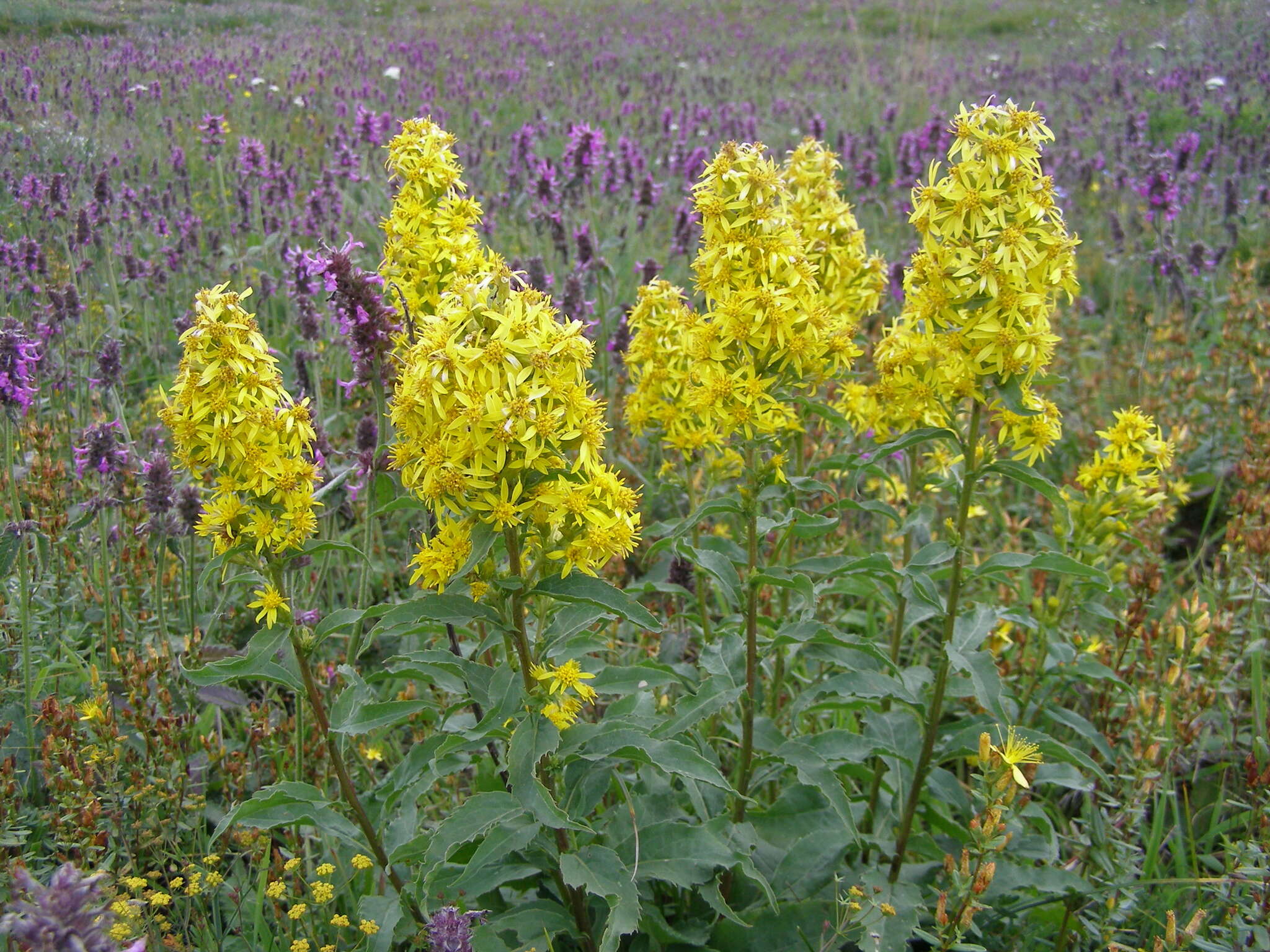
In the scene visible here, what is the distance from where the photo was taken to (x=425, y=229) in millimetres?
2660

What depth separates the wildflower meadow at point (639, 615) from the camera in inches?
79.7

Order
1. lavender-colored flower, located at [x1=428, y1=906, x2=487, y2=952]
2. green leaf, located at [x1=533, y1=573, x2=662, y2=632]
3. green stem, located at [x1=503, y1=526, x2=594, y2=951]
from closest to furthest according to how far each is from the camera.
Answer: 1. lavender-colored flower, located at [x1=428, y1=906, x2=487, y2=952]
2. green leaf, located at [x1=533, y1=573, x2=662, y2=632]
3. green stem, located at [x1=503, y1=526, x2=594, y2=951]

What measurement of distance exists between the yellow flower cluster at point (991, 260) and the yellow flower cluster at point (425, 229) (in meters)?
1.25

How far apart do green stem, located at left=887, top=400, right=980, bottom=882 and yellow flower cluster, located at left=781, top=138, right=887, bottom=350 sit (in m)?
0.51

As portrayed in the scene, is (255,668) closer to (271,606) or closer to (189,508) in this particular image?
(271,606)

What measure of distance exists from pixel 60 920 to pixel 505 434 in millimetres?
1001

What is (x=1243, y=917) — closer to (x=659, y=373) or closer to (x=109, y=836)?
(x=659, y=373)

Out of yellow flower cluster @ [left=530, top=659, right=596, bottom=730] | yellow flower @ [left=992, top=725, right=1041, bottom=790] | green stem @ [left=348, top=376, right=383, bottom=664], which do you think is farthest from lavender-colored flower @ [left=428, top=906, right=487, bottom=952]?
yellow flower @ [left=992, top=725, right=1041, bottom=790]

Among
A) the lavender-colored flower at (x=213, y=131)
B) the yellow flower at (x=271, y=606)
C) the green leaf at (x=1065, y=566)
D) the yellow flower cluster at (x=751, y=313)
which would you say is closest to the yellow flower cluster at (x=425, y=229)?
the yellow flower cluster at (x=751, y=313)

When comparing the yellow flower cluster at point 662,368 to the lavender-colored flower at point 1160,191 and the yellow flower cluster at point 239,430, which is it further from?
the lavender-colored flower at point 1160,191

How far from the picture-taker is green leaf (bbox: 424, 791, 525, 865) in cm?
193

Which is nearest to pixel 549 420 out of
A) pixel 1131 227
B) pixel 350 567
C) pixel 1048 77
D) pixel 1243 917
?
pixel 1243 917

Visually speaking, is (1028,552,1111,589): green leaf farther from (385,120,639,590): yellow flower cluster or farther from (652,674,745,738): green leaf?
(385,120,639,590): yellow flower cluster

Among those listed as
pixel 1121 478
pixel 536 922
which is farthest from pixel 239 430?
pixel 1121 478
